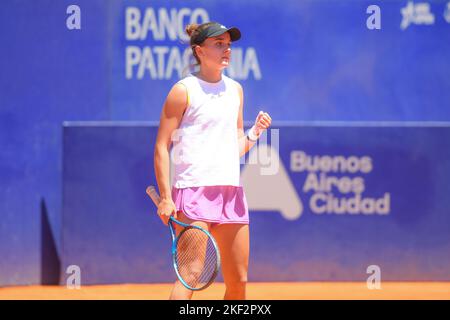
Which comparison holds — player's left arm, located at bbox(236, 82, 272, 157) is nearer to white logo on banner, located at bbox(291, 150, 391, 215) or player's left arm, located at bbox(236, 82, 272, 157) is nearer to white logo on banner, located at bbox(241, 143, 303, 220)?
white logo on banner, located at bbox(241, 143, 303, 220)

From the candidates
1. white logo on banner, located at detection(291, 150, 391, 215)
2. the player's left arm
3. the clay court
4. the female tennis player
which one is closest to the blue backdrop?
white logo on banner, located at detection(291, 150, 391, 215)

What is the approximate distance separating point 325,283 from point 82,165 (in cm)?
236

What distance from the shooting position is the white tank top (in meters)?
4.61

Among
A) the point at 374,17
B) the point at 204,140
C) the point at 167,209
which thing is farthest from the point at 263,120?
the point at 374,17

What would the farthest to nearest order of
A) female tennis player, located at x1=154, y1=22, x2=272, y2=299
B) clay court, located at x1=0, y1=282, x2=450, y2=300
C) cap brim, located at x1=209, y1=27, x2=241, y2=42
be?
clay court, located at x1=0, y1=282, x2=450, y2=300 → cap brim, located at x1=209, y1=27, x2=241, y2=42 → female tennis player, located at x1=154, y1=22, x2=272, y2=299

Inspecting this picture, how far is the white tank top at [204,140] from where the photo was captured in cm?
461

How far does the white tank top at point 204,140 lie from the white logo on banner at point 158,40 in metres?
3.46

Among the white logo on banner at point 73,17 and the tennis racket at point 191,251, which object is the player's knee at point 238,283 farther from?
the white logo on banner at point 73,17

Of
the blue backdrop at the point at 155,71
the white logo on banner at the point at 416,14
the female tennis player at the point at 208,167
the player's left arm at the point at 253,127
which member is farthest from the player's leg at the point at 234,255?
the white logo on banner at the point at 416,14

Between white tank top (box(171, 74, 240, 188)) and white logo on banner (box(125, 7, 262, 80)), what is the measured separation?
3463 mm

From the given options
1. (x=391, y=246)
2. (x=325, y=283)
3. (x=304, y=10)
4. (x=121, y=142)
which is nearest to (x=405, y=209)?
(x=391, y=246)

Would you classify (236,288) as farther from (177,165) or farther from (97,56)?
(97,56)

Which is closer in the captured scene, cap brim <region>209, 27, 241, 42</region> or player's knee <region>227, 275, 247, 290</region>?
player's knee <region>227, 275, 247, 290</region>

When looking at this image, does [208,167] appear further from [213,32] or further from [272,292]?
[272,292]
